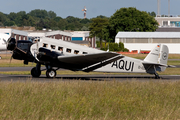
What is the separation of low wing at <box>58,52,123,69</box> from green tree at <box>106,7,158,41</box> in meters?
85.7

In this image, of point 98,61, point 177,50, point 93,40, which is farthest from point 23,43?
point 93,40

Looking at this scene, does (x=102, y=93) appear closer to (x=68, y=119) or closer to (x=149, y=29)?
(x=68, y=119)

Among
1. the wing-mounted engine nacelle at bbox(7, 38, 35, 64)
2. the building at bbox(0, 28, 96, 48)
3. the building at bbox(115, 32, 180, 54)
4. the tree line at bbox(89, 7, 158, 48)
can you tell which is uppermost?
the tree line at bbox(89, 7, 158, 48)

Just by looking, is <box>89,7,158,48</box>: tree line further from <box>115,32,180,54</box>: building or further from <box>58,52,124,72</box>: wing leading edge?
<box>58,52,124,72</box>: wing leading edge

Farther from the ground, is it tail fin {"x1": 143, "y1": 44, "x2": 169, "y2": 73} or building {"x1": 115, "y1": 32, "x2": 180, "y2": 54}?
building {"x1": 115, "y1": 32, "x2": 180, "y2": 54}

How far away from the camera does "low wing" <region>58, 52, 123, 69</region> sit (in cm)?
2106

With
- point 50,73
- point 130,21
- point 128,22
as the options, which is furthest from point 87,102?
point 128,22

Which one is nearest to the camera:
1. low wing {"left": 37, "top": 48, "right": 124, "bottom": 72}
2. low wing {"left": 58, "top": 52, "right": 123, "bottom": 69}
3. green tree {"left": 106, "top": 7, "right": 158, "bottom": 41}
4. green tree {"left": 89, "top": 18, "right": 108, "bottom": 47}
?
low wing {"left": 58, "top": 52, "right": 123, "bottom": 69}

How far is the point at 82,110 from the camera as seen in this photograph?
10391 millimetres

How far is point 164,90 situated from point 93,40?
138 metres

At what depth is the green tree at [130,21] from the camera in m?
107

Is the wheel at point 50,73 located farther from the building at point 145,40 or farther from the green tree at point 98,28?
the green tree at point 98,28

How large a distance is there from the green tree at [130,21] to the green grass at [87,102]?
9328cm

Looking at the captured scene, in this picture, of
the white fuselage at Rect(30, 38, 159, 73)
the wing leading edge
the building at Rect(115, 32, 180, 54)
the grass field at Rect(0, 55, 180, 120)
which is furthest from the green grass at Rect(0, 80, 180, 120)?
the building at Rect(115, 32, 180, 54)
